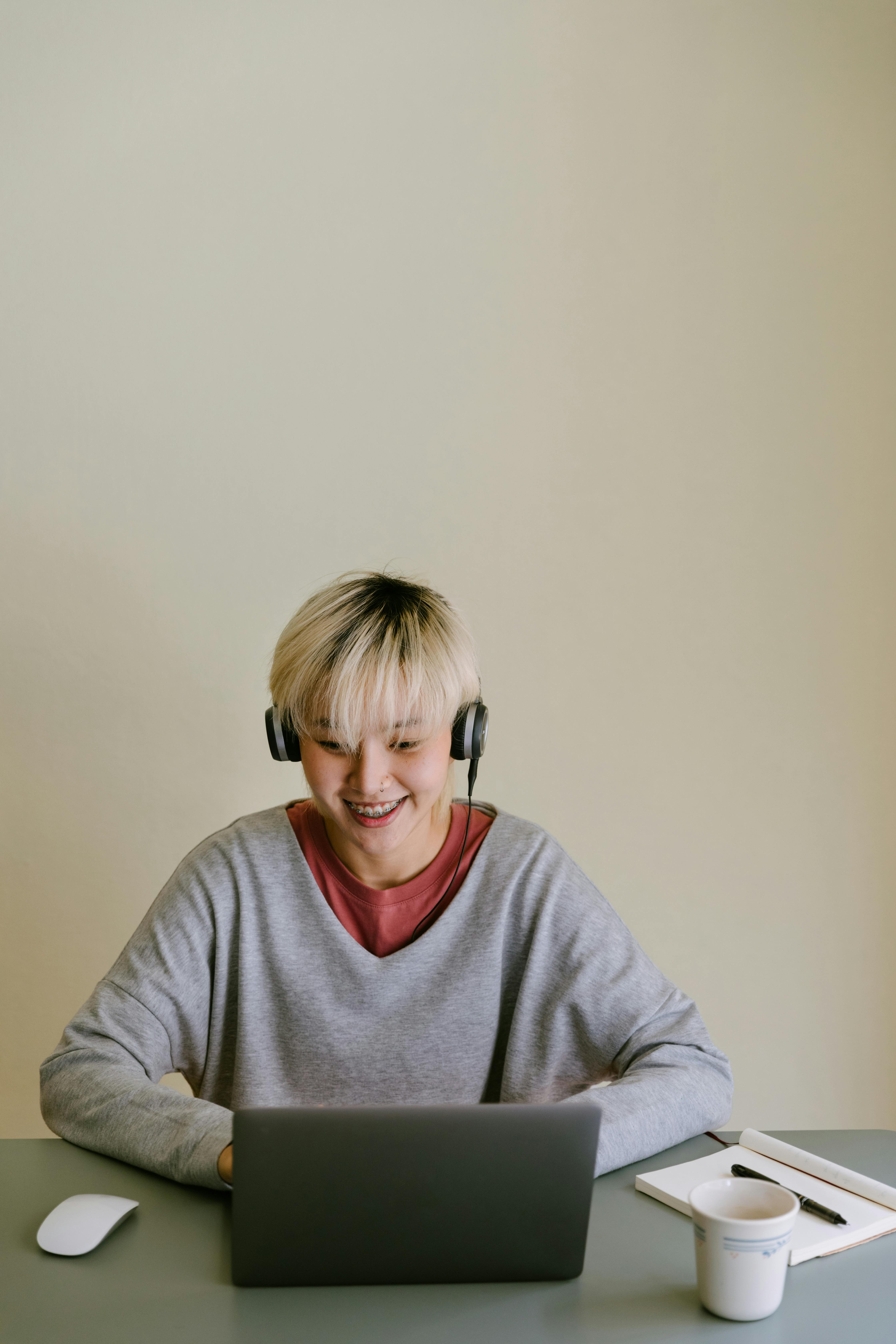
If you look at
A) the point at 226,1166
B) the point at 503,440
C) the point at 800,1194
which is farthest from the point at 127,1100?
the point at 503,440

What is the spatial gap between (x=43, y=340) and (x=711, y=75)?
1.39 meters

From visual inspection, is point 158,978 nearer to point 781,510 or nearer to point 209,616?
point 209,616

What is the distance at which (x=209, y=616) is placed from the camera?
6.56 feet

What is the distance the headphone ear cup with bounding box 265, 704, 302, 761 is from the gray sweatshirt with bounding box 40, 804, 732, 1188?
0.49 feet

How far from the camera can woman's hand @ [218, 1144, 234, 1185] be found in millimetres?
988

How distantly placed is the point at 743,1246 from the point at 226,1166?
48 cm

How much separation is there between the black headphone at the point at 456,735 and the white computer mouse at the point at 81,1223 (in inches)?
22.5

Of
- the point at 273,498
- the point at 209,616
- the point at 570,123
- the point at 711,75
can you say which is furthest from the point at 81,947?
the point at 711,75

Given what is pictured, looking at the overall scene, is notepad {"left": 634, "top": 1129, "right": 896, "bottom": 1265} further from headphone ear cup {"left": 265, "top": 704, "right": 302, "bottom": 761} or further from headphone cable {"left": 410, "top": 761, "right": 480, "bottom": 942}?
headphone ear cup {"left": 265, "top": 704, "right": 302, "bottom": 761}

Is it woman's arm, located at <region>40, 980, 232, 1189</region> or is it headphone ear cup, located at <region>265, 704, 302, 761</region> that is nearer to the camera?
woman's arm, located at <region>40, 980, 232, 1189</region>

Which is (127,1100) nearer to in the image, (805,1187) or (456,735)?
(456,735)

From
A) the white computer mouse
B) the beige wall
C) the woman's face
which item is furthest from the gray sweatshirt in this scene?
the beige wall

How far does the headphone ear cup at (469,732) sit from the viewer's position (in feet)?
4.56

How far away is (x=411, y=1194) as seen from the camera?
2.65 ft
